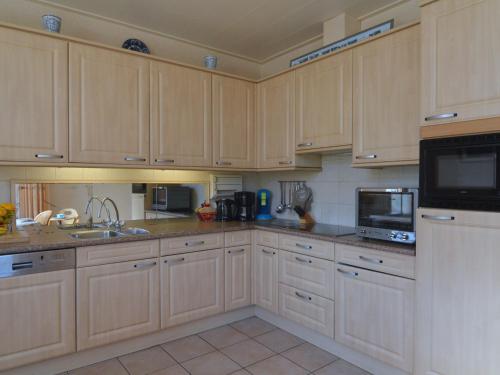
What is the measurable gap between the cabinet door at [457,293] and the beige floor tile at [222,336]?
1339 millimetres

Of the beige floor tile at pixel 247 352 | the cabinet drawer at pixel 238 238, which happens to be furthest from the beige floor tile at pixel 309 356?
the cabinet drawer at pixel 238 238

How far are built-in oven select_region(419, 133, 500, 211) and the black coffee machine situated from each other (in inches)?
69.1

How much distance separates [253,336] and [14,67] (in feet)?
8.47

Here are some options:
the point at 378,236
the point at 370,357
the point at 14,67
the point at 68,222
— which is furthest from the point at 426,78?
the point at 68,222

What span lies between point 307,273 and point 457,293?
1065mm

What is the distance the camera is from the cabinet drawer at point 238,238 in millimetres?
2889

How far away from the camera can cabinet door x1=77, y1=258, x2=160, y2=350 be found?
7.24 feet

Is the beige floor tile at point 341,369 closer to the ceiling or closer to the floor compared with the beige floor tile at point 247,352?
closer to the ceiling

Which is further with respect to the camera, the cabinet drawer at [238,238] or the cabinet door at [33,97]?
the cabinet drawer at [238,238]

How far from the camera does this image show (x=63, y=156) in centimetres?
236

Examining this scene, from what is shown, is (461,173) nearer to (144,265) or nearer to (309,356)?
(309,356)

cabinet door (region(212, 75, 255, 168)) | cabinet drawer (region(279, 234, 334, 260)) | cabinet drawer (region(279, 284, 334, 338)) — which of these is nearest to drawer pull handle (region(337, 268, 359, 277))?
cabinet drawer (region(279, 234, 334, 260))

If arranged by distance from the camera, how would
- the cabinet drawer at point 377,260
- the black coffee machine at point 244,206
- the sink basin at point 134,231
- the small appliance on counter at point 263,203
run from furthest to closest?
the small appliance on counter at point 263,203 < the black coffee machine at point 244,206 < the sink basin at point 134,231 < the cabinet drawer at point 377,260

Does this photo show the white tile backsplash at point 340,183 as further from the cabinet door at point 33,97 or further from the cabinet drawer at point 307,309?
the cabinet door at point 33,97
